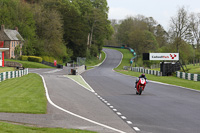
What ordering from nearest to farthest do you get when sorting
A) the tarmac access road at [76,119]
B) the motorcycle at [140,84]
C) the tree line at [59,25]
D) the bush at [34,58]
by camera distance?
1. the tarmac access road at [76,119]
2. the motorcycle at [140,84]
3. the bush at [34,58]
4. the tree line at [59,25]

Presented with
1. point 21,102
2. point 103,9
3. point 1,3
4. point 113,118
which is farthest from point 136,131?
point 103,9

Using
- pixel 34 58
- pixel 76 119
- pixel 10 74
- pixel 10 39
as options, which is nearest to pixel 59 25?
pixel 34 58

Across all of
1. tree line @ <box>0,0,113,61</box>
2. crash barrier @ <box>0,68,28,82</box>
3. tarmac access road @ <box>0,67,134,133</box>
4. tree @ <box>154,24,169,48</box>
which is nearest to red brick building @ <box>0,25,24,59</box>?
tree line @ <box>0,0,113,61</box>

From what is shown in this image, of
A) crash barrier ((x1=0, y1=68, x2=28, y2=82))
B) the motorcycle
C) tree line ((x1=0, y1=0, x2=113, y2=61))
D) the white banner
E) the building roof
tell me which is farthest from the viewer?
tree line ((x1=0, y1=0, x2=113, y2=61))

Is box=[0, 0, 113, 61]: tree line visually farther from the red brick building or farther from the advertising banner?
the advertising banner

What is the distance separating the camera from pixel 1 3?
295 feet

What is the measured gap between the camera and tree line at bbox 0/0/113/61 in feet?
295

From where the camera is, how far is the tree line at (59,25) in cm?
8981

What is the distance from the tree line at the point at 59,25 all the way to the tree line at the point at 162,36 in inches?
626

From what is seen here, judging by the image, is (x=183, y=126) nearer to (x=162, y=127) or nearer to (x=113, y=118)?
(x=162, y=127)

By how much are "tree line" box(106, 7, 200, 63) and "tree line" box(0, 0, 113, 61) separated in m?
15.9

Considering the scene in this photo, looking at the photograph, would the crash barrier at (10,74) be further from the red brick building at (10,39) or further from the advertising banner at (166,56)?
the red brick building at (10,39)

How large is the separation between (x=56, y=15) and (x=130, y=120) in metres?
84.4

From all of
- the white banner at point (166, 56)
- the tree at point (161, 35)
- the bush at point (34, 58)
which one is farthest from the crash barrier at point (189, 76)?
the tree at point (161, 35)
